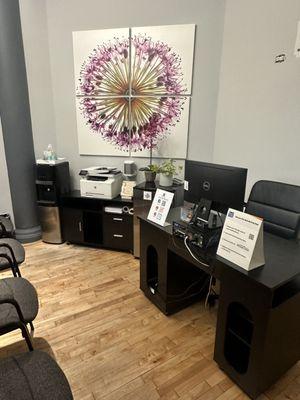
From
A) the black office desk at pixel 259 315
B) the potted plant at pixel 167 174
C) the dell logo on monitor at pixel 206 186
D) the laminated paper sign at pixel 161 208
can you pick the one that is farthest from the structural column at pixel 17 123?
the dell logo on monitor at pixel 206 186

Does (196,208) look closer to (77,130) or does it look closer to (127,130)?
(127,130)

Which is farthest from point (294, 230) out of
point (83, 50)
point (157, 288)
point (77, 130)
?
point (83, 50)

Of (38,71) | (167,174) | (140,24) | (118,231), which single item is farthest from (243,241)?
(38,71)

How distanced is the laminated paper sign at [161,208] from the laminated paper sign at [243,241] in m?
0.54

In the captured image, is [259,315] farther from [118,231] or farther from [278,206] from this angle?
[118,231]

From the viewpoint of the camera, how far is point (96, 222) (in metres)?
3.43

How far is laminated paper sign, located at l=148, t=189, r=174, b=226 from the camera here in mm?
1971

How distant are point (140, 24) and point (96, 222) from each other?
236 centimetres

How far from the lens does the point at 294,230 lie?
1909 millimetres

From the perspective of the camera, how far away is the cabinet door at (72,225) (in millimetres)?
3254

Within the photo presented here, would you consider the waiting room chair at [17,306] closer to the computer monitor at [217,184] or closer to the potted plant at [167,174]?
the computer monitor at [217,184]

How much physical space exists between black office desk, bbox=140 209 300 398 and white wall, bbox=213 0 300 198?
896mm

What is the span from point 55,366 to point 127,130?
2.64m

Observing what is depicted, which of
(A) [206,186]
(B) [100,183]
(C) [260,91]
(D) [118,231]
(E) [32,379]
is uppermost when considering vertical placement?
(C) [260,91]
